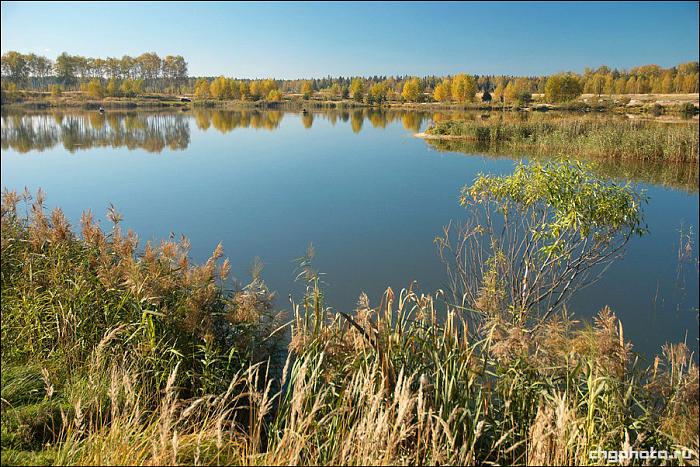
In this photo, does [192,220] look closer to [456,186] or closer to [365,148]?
[456,186]

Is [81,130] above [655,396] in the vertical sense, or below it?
above

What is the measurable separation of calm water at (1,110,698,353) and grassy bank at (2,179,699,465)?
2.75 m

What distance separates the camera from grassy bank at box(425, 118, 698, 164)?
55.6 ft

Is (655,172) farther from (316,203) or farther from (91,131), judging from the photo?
(91,131)

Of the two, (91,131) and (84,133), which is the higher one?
(91,131)

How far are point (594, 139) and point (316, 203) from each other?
1171 cm

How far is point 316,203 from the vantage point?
1332cm

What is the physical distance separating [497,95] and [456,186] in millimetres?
65744

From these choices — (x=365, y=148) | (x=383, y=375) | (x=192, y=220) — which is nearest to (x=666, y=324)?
(x=383, y=375)

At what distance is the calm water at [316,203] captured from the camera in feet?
24.2

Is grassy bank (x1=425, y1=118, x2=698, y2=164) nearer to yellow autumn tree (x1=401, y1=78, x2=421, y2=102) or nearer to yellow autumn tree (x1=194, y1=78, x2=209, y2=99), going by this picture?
yellow autumn tree (x1=401, y1=78, x2=421, y2=102)

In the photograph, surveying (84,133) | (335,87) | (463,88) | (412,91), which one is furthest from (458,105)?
(84,133)

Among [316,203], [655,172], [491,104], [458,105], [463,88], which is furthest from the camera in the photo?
[463,88]

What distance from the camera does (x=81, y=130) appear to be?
83.7ft
